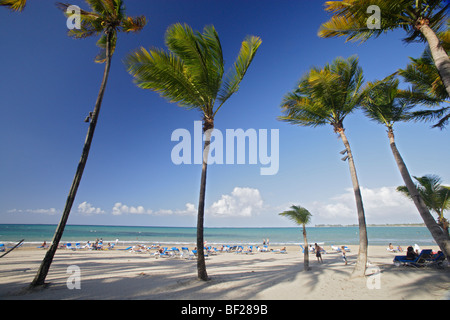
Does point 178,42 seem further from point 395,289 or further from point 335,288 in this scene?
point 395,289

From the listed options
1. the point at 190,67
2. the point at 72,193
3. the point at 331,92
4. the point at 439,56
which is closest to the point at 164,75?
the point at 190,67

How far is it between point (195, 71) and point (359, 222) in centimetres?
909

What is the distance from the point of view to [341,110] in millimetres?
9164

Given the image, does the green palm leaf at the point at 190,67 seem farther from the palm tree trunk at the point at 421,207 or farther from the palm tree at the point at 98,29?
the palm tree trunk at the point at 421,207

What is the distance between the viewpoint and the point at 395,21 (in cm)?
571

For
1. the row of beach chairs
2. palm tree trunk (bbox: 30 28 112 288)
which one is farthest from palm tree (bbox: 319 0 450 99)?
the row of beach chairs

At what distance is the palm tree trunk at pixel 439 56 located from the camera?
464cm

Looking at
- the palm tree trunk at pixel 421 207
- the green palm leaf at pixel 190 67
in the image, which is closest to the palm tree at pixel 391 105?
the palm tree trunk at pixel 421 207

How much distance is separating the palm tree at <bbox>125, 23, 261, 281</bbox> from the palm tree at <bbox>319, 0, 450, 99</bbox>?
9.96 ft

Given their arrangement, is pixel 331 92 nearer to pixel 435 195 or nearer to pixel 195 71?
pixel 195 71

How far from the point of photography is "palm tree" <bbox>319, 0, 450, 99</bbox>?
4.95 m

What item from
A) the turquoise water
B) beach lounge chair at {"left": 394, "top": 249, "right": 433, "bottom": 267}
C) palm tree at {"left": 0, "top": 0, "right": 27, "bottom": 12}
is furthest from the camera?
the turquoise water

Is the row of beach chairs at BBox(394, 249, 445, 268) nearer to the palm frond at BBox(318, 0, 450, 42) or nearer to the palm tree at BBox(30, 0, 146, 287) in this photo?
the palm frond at BBox(318, 0, 450, 42)

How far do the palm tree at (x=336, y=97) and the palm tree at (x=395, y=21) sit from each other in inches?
93.8
